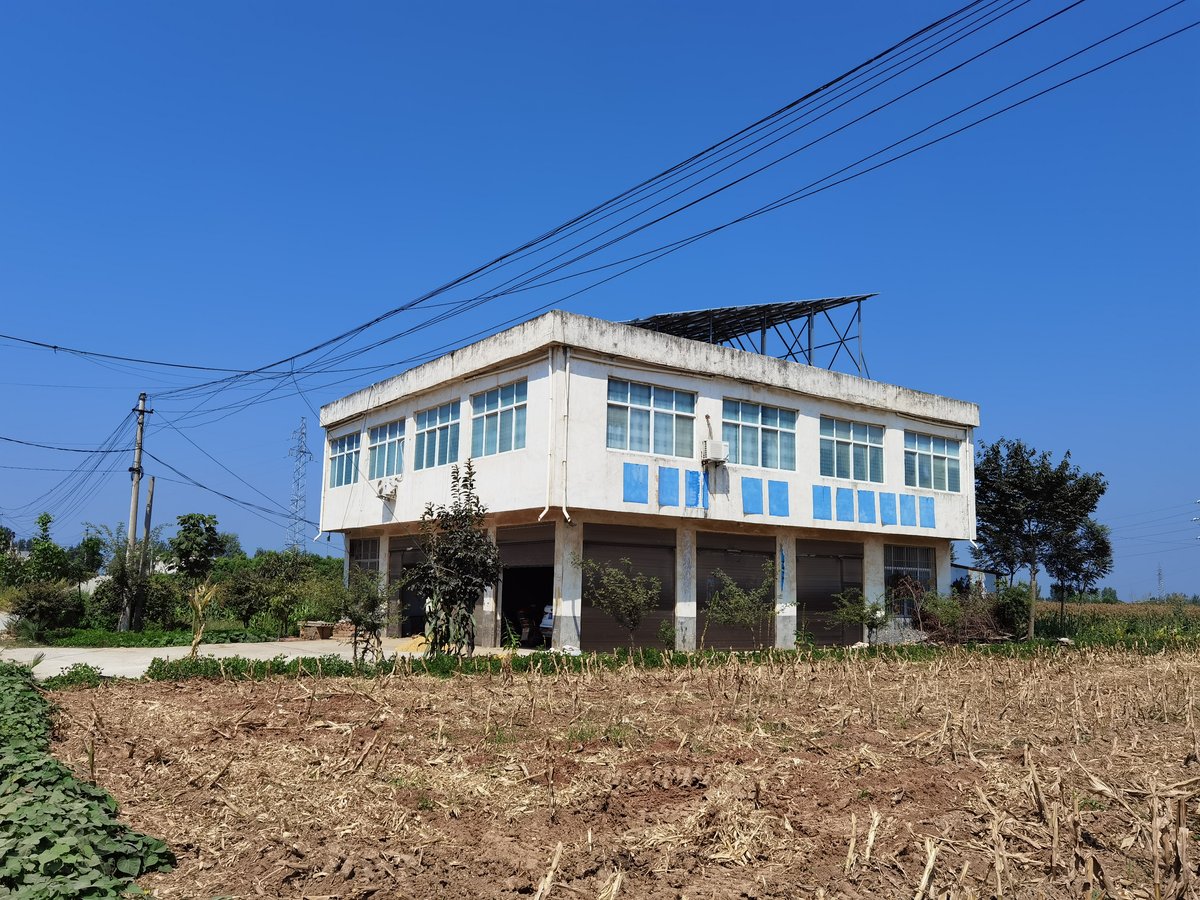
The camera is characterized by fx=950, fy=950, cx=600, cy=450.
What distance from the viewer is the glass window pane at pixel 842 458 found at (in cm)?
2617

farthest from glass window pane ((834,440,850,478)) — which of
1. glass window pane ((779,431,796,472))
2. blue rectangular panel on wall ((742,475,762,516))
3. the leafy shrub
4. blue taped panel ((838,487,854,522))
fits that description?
the leafy shrub

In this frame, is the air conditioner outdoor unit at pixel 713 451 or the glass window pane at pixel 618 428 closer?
the glass window pane at pixel 618 428

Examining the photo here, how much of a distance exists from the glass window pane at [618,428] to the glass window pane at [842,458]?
7491 millimetres

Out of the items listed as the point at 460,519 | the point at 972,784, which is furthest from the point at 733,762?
the point at 460,519

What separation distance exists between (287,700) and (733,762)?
5.77 m

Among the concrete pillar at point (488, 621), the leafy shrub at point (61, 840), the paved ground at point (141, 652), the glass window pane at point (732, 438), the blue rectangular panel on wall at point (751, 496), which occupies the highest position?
the glass window pane at point (732, 438)

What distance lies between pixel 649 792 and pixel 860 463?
69.2 ft

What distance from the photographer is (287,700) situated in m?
11.1

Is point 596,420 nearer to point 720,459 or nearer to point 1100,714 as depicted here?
point 720,459

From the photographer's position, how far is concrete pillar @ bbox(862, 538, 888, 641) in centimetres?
2731

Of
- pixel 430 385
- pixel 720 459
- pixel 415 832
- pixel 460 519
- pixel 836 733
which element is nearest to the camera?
pixel 415 832

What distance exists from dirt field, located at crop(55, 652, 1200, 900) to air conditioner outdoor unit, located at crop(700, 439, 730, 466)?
1074 centimetres

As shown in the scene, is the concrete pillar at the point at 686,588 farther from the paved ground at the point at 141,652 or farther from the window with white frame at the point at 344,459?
the window with white frame at the point at 344,459

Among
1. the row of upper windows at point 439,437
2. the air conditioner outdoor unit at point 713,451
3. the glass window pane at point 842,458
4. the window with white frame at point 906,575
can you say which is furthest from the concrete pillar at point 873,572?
the row of upper windows at point 439,437
